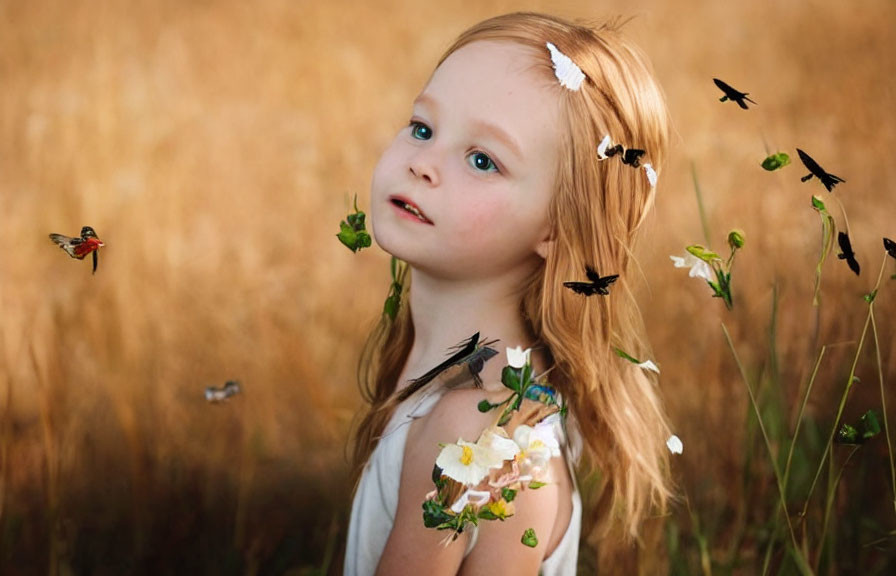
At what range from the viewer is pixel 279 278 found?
238 cm

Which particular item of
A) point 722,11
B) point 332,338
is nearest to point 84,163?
point 332,338

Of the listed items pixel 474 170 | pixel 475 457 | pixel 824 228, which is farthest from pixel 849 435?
pixel 474 170

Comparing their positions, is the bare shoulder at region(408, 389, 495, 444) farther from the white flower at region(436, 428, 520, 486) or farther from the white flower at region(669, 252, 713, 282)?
the white flower at region(669, 252, 713, 282)

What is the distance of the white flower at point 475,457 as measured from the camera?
130 cm

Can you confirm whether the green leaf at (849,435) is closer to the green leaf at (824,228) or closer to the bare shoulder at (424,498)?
the green leaf at (824,228)

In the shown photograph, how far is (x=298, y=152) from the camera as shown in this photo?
2.60 metres

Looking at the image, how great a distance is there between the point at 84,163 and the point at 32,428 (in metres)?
0.55

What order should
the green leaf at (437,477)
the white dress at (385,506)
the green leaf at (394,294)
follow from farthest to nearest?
the green leaf at (394,294)
the white dress at (385,506)
the green leaf at (437,477)

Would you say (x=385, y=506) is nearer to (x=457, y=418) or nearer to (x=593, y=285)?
(x=457, y=418)

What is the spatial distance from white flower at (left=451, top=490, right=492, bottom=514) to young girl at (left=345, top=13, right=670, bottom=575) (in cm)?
2

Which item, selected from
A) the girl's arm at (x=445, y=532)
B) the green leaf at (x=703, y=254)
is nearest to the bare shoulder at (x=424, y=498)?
the girl's arm at (x=445, y=532)

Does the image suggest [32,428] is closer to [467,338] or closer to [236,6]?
[467,338]

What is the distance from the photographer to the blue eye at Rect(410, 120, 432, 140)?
1.59 m

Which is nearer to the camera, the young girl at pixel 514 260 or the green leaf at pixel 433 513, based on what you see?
the green leaf at pixel 433 513
